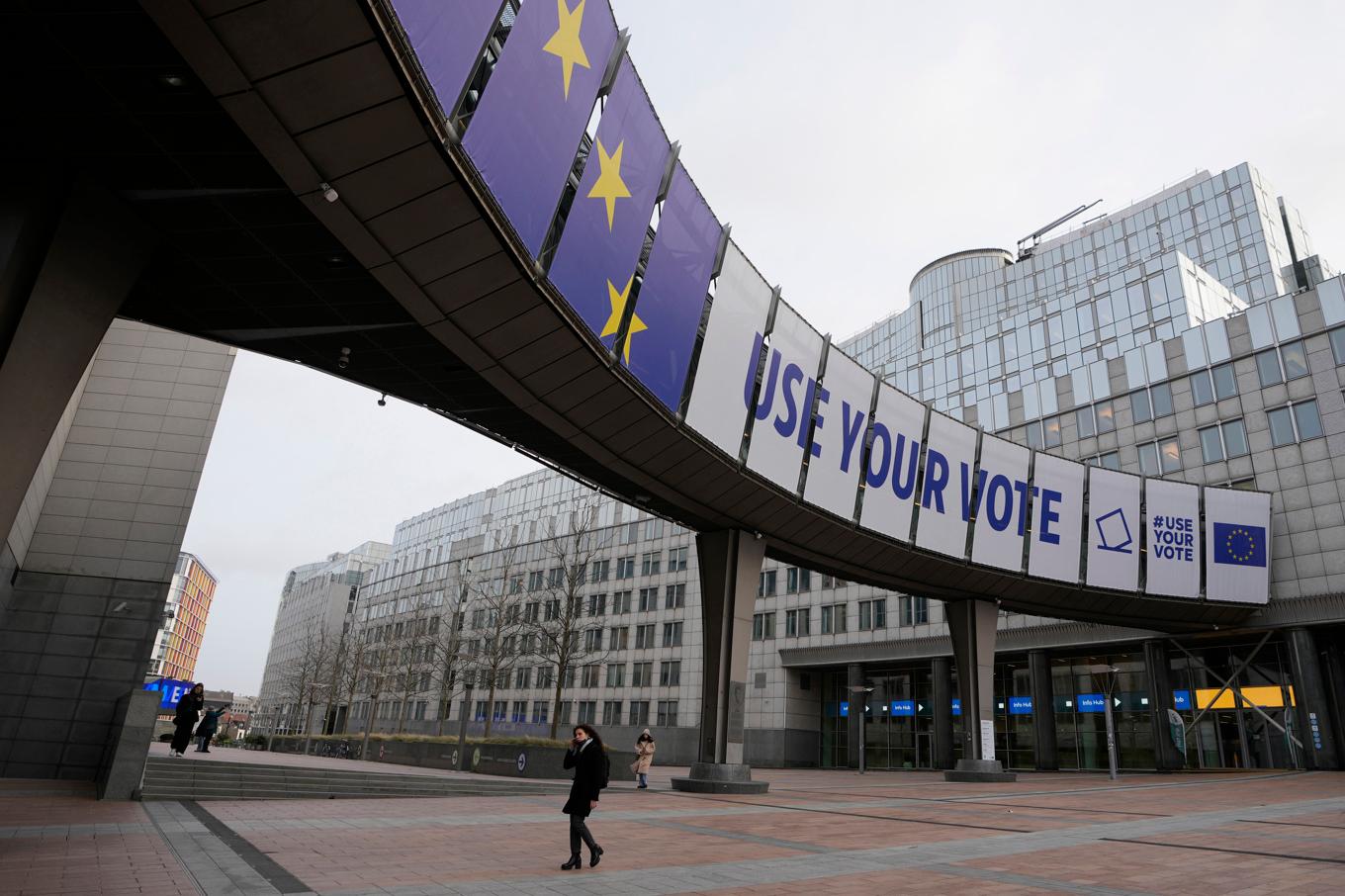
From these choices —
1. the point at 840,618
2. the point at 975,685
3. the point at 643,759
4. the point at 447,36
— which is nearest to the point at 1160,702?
the point at 975,685

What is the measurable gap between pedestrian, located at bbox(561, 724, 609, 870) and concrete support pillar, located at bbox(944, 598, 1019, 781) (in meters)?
24.3

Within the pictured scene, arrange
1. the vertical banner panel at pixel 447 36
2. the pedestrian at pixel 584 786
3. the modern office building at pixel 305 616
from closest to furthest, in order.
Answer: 1. the vertical banner panel at pixel 447 36
2. the pedestrian at pixel 584 786
3. the modern office building at pixel 305 616

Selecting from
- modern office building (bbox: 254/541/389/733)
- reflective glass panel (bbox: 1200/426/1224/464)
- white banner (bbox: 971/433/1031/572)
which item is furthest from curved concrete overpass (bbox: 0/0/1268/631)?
modern office building (bbox: 254/541/389/733)

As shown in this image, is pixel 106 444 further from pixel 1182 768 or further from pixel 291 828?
pixel 1182 768

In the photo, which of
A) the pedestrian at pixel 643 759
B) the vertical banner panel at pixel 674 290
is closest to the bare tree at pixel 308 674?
the pedestrian at pixel 643 759

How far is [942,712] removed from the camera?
4762cm

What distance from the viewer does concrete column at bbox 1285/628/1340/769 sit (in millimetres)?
34000

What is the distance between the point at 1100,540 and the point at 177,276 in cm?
3358

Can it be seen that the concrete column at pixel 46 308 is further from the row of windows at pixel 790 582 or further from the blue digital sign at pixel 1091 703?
the row of windows at pixel 790 582

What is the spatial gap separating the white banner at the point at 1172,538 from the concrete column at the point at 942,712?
16969 mm

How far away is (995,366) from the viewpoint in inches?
2830

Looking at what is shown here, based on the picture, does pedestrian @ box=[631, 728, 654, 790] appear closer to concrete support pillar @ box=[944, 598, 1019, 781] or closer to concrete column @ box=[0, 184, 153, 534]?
concrete support pillar @ box=[944, 598, 1019, 781]

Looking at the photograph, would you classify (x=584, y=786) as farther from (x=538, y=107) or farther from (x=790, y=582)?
(x=790, y=582)

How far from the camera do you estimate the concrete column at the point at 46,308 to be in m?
9.09
